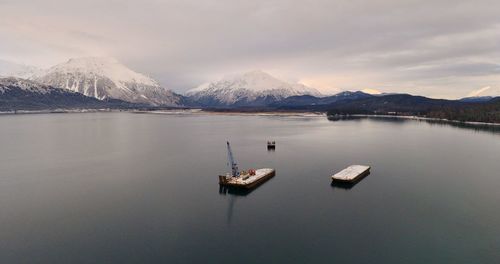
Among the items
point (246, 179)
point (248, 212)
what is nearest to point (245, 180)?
point (246, 179)

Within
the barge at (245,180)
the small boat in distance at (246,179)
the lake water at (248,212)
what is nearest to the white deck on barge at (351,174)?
the lake water at (248,212)

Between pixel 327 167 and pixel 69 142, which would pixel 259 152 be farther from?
pixel 69 142

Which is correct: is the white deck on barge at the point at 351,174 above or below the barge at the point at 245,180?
above

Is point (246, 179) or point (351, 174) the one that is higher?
point (351, 174)

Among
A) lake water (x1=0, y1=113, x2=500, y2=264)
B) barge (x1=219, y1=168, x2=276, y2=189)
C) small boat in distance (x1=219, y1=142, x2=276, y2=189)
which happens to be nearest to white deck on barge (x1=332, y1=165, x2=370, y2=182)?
lake water (x1=0, y1=113, x2=500, y2=264)

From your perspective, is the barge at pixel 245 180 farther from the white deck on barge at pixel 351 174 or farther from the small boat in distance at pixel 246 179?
the white deck on barge at pixel 351 174

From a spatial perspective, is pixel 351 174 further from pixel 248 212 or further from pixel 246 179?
pixel 248 212

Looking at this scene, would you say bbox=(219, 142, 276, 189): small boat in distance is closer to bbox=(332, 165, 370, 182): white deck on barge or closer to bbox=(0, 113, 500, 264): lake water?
bbox=(0, 113, 500, 264): lake water

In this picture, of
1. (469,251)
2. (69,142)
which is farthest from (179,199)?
(69,142)
